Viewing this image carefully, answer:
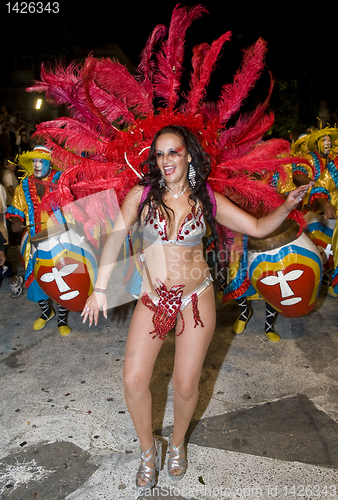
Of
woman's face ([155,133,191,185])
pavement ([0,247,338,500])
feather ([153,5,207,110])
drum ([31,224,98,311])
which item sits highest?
feather ([153,5,207,110])

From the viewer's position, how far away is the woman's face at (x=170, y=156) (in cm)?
208

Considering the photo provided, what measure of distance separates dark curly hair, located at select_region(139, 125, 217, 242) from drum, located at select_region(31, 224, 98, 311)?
4.78ft

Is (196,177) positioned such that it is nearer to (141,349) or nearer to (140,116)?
(140,116)

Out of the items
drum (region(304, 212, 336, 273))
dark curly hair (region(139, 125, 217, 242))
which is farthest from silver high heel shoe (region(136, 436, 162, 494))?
drum (region(304, 212, 336, 273))

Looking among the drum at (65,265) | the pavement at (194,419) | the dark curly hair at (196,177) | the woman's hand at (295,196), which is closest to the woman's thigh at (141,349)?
the dark curly hair at (196,177)

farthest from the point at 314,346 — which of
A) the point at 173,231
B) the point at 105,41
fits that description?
the point at 105,41

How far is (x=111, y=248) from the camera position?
2.13 m

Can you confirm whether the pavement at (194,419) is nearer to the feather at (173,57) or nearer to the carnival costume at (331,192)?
the carnival costume at (331,192)

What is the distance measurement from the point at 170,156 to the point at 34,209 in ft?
7.99

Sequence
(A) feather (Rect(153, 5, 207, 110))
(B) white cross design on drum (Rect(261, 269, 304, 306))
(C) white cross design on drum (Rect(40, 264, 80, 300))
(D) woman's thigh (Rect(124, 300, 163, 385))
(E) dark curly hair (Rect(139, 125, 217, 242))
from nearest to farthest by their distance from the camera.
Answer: (D) woman's thigh (Rect(124, 300, 163, 385)) < (E) dark curly hair (Rect(139, 125, 217, 242)) < (A) feather (Rect(153, 5, 207, 110)) < (B) white cross design on drum (Rect(261, 269, 304, 306)) < (C) white cross design on drum (Rect(40, 264, 80, 300))

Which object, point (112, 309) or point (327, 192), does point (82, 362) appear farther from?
point (327, 192)

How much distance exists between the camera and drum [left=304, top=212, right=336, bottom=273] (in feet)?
14.9

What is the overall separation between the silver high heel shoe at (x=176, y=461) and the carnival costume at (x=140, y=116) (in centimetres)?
146

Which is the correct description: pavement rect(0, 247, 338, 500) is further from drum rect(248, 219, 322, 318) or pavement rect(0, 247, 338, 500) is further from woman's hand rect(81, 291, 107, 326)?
woman's hand rect(81, 291, 107, 326)
